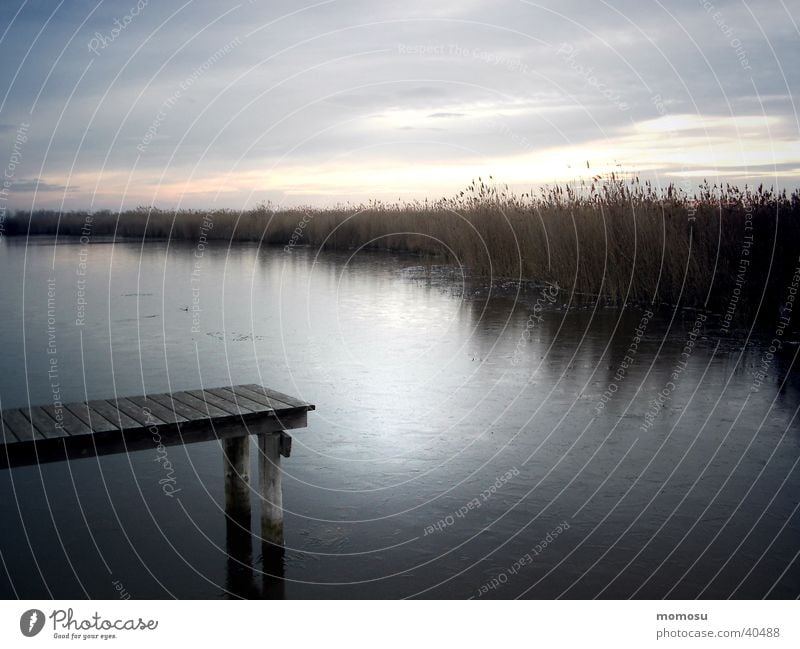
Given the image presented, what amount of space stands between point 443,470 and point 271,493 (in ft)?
4.95

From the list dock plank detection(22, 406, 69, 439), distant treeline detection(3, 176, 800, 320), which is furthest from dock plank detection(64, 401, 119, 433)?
distant treeline detection(3, 176, 800, 320)

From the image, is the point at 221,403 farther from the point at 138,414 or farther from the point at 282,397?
the point at 138,414

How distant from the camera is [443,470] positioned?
5.43m

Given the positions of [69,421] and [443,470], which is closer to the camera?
[69,421]

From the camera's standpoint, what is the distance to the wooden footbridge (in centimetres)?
375

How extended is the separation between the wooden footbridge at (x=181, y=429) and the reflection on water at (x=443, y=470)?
275 millimetres

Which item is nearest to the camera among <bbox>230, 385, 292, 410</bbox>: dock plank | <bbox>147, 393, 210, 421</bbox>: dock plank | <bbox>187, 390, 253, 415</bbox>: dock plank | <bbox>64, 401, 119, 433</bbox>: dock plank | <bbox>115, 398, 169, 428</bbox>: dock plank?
<bbox>64, 401, 119, 433</bbox>: dock plank

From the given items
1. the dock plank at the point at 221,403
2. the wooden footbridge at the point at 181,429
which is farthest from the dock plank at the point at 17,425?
the dock plank at the point at 221,403

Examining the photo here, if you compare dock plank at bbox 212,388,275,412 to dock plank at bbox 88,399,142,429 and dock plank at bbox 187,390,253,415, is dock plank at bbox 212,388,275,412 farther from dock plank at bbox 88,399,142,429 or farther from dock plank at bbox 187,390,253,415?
dock plank at bbox 88,399,142,429

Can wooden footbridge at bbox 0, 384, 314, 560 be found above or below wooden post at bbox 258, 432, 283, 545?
above

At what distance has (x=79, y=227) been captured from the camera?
4281 centimetres

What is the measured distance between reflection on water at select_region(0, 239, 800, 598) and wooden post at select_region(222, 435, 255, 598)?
17mm

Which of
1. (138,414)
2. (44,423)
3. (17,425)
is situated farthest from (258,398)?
(17,425)

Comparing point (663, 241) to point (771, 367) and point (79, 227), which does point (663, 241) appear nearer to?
point (771, 367)
